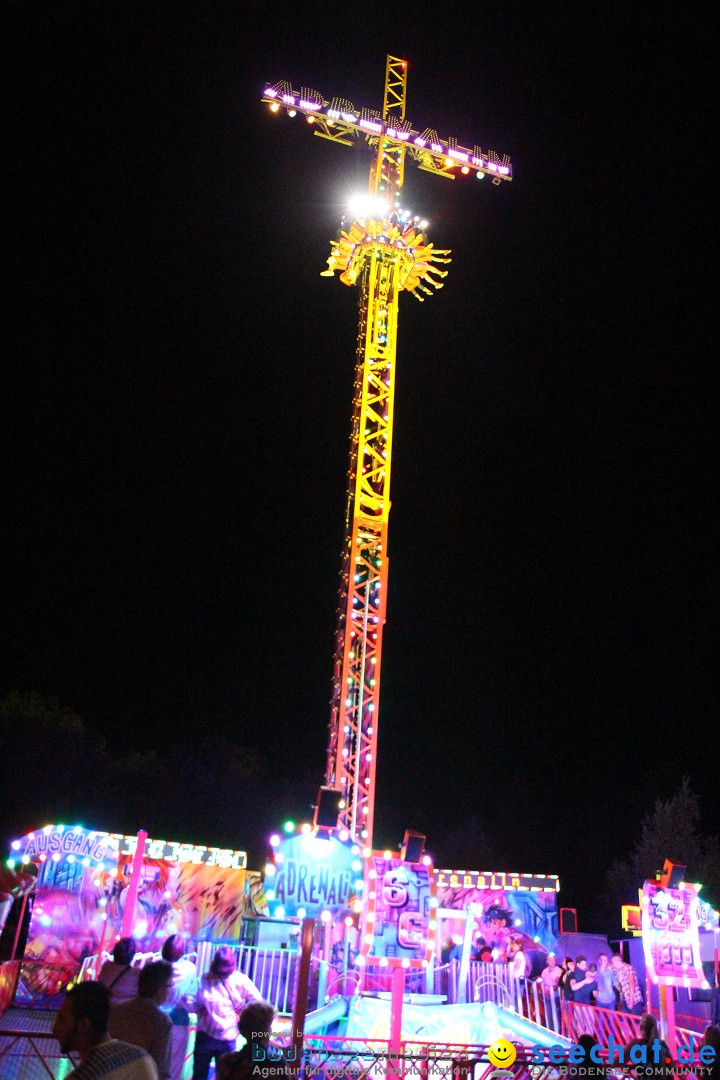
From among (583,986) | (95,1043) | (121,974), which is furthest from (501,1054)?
(583,986)

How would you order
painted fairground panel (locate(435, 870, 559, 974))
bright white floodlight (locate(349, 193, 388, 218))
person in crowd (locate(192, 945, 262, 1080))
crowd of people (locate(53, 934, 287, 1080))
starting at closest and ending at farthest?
crowd of people (locate(53, 934, 287, 1080)) → person in crowd (locate(192, 945, 262, 1080)) → painted fairground panel (locate(435, 870, 559, 974)) → bright white floodlight (locate(349, 193, 388, 218))

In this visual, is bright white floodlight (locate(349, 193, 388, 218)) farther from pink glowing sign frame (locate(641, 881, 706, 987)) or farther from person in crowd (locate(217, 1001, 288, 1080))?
person in crowd (locate(217, 1001, 288, 1080))

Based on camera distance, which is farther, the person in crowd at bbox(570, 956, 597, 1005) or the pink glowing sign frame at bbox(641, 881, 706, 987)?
the person in crowd at bbox(570, 956, 597, 1005)

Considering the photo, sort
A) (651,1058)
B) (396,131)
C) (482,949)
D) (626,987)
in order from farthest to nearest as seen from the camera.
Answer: (396,131)
(482,949)
(626,987)
(651,1058)

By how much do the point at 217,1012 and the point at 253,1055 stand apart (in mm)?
2411

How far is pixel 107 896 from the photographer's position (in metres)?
15.4

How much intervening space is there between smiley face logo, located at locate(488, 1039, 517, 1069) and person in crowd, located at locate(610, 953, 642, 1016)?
7.04 metres

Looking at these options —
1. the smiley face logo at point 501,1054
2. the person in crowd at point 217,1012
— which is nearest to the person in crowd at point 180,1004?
the person in crowd at point 217,1012

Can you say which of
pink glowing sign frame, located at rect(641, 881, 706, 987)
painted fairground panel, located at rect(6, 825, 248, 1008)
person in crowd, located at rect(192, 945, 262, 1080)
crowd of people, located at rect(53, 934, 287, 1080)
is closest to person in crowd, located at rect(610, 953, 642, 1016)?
pink glowing sign frame, located at rect(641, 881, 706, 987)

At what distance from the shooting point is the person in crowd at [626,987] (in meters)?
14.0

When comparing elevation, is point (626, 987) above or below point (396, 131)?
below

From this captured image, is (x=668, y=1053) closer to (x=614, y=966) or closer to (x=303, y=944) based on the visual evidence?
(x=303, y=944)

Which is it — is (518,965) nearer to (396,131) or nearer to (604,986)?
(604,986)

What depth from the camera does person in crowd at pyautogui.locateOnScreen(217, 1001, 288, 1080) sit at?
15.1ft
